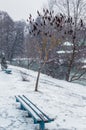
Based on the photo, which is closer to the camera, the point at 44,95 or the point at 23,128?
the point at 23,128

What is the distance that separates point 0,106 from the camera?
752 centimetres

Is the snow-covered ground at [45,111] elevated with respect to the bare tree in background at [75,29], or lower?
lower

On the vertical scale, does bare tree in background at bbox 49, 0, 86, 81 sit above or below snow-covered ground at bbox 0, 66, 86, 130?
above

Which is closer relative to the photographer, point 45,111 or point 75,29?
Answer: point 45,111

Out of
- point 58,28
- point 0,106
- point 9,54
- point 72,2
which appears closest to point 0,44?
point 9,54

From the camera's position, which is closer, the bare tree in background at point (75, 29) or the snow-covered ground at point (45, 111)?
the snow-covered ground at point (45, 111)

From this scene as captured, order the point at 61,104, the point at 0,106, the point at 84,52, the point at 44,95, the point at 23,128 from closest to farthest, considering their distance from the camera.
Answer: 1. the point at 23,128
2. the point at 0,106
3. the point at 61,104
4. the point at 44,95
5. the point at 84,52

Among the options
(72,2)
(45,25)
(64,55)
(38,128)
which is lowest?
(38,128)

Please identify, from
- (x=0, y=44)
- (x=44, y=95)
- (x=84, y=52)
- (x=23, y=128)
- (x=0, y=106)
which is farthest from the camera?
(x=0, y=44)

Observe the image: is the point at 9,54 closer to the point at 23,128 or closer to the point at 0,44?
the point at 0,44

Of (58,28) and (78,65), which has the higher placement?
Result: (58,28)

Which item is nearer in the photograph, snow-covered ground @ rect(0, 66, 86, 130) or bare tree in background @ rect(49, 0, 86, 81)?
snow-covered ground @ rect(0, 66, 86, 130)

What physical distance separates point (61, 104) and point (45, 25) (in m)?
3.49

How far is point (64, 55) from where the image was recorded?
19.8 m
